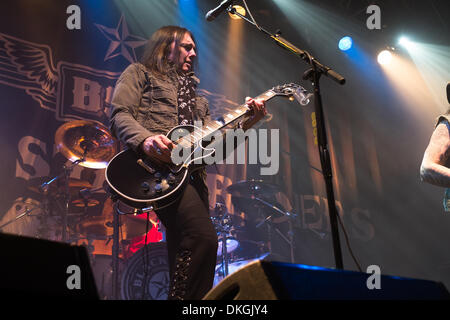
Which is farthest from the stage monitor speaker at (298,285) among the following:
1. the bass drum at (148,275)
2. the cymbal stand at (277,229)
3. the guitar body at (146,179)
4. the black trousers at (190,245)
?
the cymbal stand at (277,229)

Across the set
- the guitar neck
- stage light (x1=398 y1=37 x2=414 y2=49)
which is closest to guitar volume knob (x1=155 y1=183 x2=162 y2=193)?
the guitar neck

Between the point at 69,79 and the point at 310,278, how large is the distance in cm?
499

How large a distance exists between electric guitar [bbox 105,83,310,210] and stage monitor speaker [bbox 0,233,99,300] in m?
1.14

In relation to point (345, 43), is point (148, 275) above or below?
below

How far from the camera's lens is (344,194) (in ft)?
23.6

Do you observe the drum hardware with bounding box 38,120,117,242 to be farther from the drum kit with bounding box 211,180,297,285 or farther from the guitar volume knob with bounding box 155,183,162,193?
the guitar volume knob with bounding box 155,183,162,193

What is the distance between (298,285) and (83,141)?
399 centimetres

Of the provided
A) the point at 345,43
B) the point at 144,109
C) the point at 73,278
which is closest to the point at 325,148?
the point at 144,109

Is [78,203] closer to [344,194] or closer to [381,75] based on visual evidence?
[344,194]

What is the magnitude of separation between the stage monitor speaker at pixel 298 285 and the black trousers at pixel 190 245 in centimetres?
88

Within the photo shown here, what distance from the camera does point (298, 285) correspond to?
3.53ft

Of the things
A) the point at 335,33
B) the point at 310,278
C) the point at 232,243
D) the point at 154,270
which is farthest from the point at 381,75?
the point at 310,278

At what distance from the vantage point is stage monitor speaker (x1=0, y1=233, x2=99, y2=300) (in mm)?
979

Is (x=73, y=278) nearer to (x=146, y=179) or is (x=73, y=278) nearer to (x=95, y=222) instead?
(x=146, y=179)
